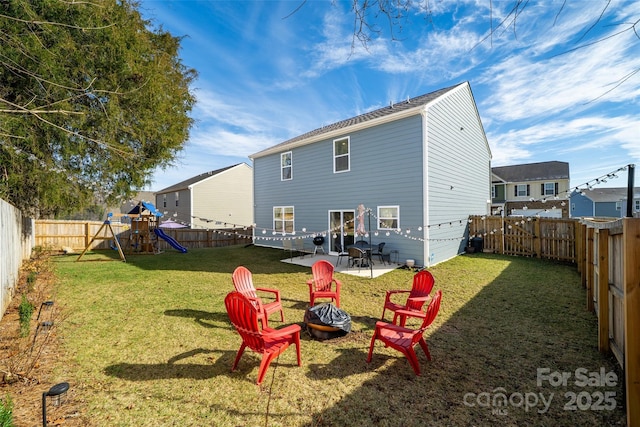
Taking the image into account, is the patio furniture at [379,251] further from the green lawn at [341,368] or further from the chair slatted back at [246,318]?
the chair slatted back at [246,318]

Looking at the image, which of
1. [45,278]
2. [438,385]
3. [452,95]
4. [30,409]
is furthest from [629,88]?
[45,278]

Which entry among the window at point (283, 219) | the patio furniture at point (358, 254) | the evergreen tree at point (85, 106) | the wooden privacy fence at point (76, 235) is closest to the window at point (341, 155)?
A: the window at point (283, 219)

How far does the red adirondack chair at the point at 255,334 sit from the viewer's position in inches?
123

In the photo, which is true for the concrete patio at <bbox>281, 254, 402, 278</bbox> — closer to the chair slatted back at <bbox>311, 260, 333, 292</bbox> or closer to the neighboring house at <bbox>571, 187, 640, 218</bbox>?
the chair slatted back at <bbox>311, 260, 333, 292</bbox>

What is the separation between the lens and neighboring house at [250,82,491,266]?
31.8 ft

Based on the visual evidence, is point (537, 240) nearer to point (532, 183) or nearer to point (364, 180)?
point (364, 180)

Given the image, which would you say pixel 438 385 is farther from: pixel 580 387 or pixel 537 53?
pixel 537 53

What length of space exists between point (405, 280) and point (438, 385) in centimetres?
499

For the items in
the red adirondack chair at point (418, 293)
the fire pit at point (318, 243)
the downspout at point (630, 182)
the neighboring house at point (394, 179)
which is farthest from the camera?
the fire pit at point (318, 243)

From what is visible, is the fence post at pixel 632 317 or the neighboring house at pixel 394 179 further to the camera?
the neighboring house at pixel 394 179

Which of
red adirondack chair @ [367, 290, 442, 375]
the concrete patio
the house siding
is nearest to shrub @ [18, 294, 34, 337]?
red adirondack chair @ [367, 290, 442, 375]

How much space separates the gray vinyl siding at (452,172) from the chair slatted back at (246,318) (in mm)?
7647

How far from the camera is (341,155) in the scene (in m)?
11.9

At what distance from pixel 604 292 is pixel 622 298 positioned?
34.5 inches
